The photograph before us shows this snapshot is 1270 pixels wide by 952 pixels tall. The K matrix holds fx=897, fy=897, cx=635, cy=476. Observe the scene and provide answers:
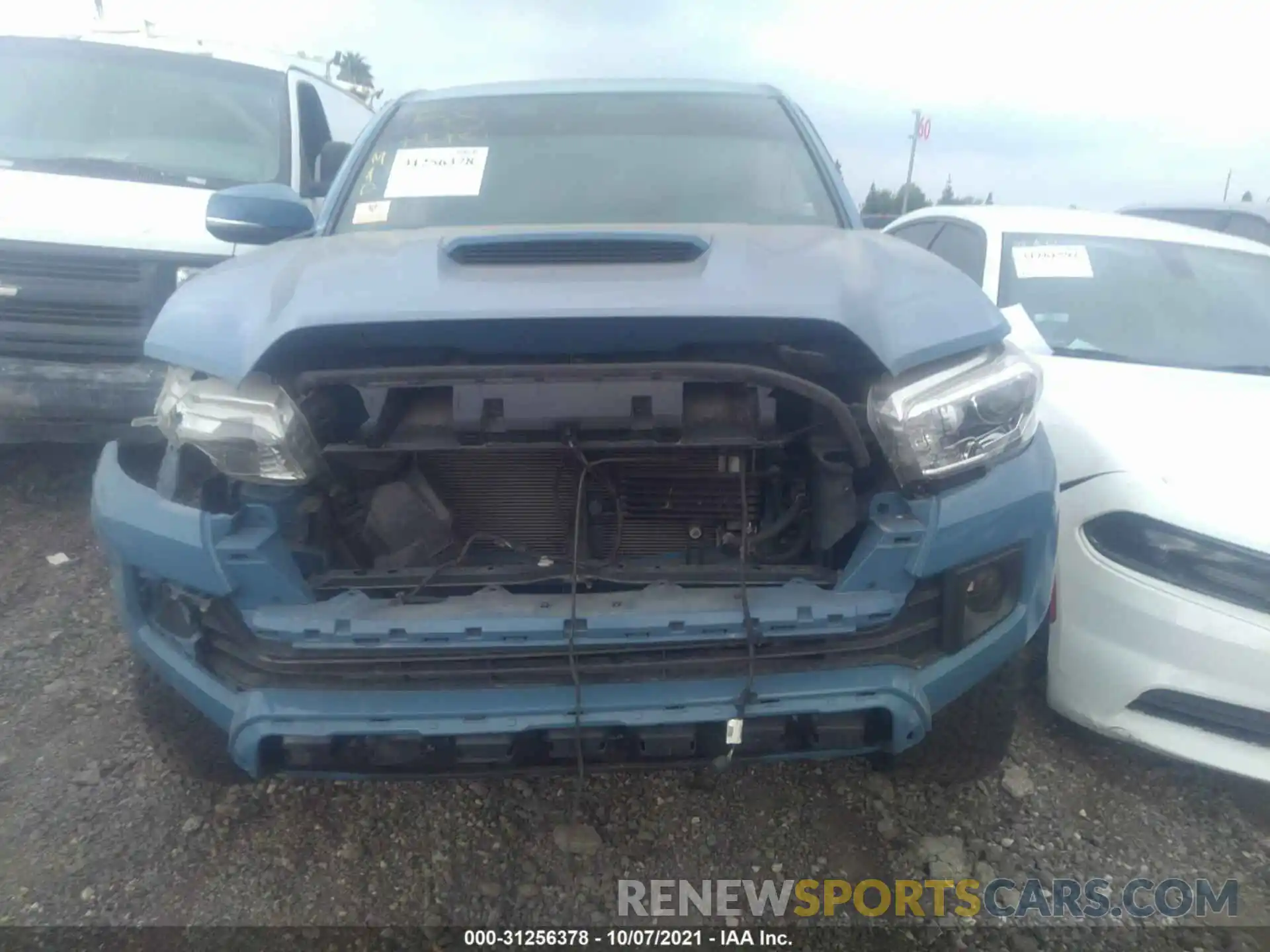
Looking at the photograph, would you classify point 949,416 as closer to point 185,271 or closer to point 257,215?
point 257,215

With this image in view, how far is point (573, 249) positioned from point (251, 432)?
771mm

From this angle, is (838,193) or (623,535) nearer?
(623,535)

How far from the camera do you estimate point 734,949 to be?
1.97 metres

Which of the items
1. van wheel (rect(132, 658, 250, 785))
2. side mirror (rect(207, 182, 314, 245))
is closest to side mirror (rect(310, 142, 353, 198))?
side mirror (rect(207, 182, 314, 245))

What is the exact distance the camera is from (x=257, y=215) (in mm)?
2859

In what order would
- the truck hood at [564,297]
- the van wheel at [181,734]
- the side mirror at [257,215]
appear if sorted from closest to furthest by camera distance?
the truck hood at [564,297] < the van wheel at [181,734] < the side mirror at [257,215]

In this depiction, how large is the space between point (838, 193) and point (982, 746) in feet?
5.61

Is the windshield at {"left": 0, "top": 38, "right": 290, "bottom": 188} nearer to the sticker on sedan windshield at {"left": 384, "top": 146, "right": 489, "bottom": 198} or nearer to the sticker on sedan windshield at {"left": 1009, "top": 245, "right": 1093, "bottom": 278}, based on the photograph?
the sticker on sedan windshield at {"left": 384, "top": 146, "right": 489, "bottom": 198}

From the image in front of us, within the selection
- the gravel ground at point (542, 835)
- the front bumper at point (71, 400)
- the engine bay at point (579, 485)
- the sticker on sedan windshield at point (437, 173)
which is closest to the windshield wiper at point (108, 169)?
the front bumper at point (71, 400)

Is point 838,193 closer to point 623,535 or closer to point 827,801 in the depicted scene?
point 623,535

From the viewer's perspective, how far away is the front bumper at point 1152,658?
2.23m

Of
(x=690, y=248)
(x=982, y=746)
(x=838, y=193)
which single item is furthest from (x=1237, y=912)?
(x=838, y=193)

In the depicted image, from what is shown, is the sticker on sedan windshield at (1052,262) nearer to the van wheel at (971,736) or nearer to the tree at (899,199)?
the van wheel at (971,736)

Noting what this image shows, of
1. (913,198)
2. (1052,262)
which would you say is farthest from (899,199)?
(1052,262)
